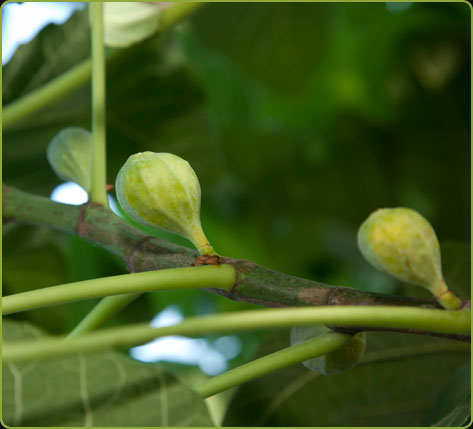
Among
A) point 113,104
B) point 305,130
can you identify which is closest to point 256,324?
point 113,104

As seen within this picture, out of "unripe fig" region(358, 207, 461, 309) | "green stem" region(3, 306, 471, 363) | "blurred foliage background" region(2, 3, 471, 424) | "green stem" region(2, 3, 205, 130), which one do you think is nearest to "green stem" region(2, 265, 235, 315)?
"green stem" region(3, 306, 471, 363)

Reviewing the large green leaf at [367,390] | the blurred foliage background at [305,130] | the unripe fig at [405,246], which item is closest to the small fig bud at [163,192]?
the unripe fig at [405,246]

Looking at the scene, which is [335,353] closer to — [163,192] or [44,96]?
[163,192]

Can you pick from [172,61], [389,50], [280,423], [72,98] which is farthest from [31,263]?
[389,50]

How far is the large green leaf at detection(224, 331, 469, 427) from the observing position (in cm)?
74

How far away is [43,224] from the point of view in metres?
0.67

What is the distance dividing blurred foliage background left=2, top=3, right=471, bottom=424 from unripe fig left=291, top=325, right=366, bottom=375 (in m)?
0.58

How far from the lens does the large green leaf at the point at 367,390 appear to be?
74 centimetres

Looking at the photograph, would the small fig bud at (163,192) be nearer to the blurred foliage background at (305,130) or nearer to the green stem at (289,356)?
the green stem at (289,356)

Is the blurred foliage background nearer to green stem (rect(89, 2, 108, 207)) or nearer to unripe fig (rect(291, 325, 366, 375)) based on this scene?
green stem (rect(89, 2, 108, 207))

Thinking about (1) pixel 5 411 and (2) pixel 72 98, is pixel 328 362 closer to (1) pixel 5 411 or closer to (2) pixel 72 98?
(1) pixel 5 411

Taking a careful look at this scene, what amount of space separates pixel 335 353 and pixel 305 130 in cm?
138

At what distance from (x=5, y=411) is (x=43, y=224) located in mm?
234

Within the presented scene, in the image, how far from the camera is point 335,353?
53 centimetres
